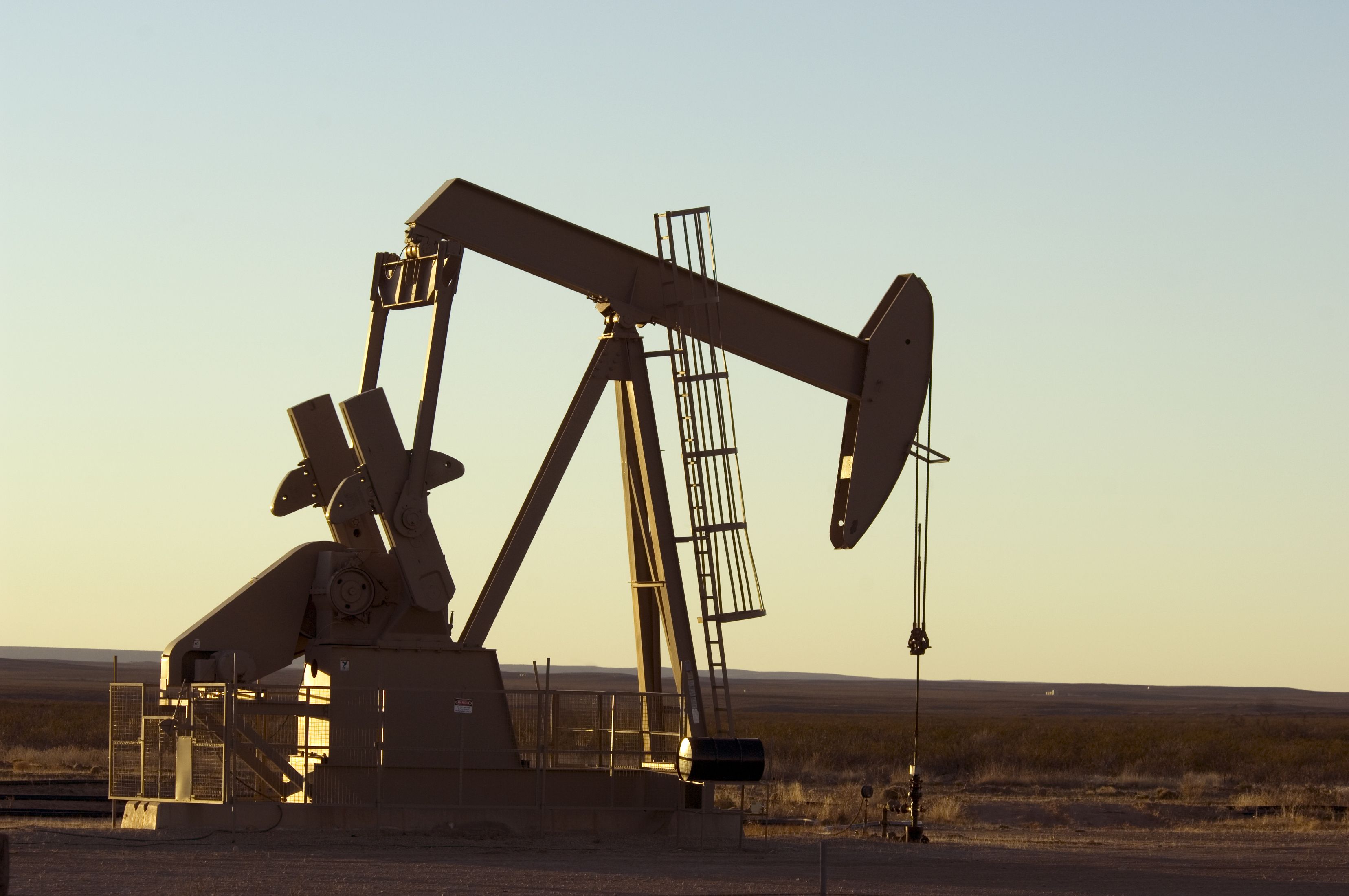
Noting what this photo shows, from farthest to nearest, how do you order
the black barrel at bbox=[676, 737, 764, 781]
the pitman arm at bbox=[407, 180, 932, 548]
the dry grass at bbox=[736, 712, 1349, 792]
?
the dry grass at bbox=[736, 712, 1349, 792] → the pitman arm at bbox=[407, 180, 932, 548] → the black barrel at bbox=[676, 737, 764, 781]

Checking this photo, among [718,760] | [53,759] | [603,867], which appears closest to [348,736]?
[603,867]

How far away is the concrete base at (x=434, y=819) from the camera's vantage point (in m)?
14.0

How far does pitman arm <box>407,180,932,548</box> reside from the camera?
1488 centimetres

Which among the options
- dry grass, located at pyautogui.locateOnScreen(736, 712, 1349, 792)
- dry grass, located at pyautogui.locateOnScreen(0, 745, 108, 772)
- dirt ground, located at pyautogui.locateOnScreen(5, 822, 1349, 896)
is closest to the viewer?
dirt ground, located at pyautogui.locateOnScreen(5, 822, 1349, 896)

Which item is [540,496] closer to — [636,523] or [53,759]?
[636,523]

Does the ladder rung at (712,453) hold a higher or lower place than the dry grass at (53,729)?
higher

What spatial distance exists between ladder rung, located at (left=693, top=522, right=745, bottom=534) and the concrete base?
89.9 inches

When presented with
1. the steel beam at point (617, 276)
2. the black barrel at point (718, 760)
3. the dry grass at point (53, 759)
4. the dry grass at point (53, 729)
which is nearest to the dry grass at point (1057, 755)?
the dry grass at point (53, 759)

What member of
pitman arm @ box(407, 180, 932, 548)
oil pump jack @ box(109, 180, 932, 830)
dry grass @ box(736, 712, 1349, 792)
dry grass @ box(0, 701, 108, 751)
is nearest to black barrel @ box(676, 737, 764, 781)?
oil pump jack @ box(109, 180, 932, 830)

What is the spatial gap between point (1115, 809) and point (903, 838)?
21.7ft

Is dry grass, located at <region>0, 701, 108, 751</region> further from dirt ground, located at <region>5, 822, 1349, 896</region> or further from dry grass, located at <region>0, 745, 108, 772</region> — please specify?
dirt ground, located at <region>5, 822, 1349, 896</region>

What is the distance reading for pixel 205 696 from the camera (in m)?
14.2

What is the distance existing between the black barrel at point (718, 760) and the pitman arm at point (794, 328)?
2.30 m

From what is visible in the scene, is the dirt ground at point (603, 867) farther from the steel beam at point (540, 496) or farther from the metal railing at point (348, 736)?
the steel beam at point (540, 496)
